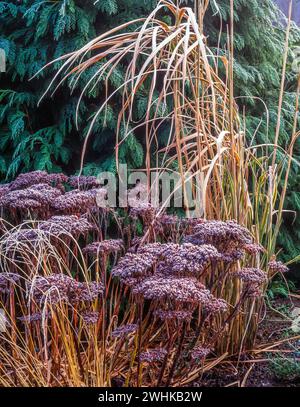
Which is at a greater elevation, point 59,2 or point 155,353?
point 59,2

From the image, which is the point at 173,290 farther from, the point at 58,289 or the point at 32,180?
the point at 32,180

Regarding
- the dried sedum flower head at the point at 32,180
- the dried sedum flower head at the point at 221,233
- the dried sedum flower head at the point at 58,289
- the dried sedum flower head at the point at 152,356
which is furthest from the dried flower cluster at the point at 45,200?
the dried sedum flower head at the point at 152,356

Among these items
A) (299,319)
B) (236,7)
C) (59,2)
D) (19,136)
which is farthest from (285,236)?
(59,2)

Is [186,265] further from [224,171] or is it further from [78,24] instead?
[78,24]

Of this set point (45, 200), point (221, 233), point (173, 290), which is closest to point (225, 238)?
point (221, 233)

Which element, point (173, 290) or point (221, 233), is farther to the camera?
point (221, 233)

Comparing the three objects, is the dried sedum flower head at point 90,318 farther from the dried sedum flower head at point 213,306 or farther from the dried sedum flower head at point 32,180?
the dried sedum flower head at point 32,180

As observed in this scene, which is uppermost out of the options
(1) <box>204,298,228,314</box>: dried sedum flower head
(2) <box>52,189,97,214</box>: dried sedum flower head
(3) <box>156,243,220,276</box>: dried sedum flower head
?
(2) <box>52,189,97,214</box>: dried sedum flower head

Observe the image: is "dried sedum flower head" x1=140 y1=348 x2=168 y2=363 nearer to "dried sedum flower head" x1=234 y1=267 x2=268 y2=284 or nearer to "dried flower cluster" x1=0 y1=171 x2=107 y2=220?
"dried sedum flower head" x1=234 y1=267 x2=268 y2=284

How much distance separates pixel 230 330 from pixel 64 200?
2.71ft

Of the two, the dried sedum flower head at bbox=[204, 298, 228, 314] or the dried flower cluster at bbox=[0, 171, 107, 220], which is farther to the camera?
the dried flower cluster at bbox=[0, 171, 107, 220]

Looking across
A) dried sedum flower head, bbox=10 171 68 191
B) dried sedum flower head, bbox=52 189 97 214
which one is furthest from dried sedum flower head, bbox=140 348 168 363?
dried sedum flower head, bbox=10 171 68 191

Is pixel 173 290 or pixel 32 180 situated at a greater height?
pixel 32 180

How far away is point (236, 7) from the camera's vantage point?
2.66 meters
